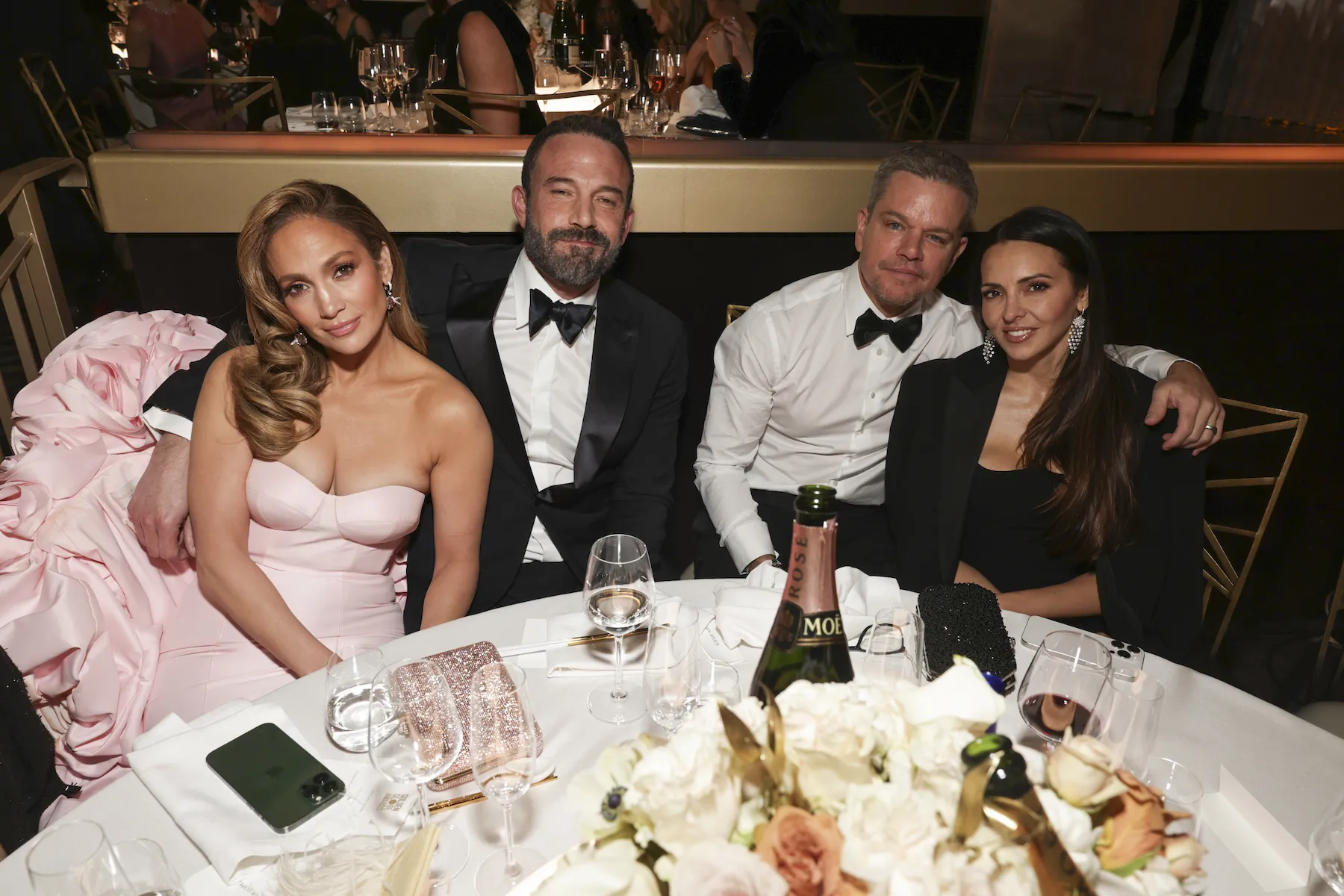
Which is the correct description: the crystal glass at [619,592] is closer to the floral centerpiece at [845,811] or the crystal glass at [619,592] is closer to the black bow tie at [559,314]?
the floral centerpiece at [845,811]

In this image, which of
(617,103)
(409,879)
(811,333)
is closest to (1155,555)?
(811,333)

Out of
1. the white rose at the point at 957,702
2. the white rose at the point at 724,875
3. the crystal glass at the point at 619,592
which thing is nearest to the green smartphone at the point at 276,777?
the crystal glass at the point at 619,592

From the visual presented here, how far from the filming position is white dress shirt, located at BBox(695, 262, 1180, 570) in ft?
7.97

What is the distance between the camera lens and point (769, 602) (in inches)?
58.7

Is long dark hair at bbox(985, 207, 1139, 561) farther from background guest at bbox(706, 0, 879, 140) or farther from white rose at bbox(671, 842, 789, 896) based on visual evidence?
white rose at bbox(671, 842, 789, 896)

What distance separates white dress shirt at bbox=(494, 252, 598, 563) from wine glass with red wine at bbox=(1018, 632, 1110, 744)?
55.1 inches

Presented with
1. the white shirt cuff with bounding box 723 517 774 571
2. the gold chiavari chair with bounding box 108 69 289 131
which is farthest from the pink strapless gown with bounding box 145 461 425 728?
the gold chiavari chair with bounding box 108 69 289 131

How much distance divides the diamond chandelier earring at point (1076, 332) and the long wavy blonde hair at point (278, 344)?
1661 millimetres

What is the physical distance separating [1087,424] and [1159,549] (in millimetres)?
350

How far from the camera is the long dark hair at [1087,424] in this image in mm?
2061

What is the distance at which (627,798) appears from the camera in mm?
666

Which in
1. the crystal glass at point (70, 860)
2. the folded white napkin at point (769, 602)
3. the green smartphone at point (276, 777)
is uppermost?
the crystal glass at point (70, 860)

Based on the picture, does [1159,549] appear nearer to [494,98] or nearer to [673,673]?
[673,673]

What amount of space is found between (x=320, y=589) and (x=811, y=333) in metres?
1.42
